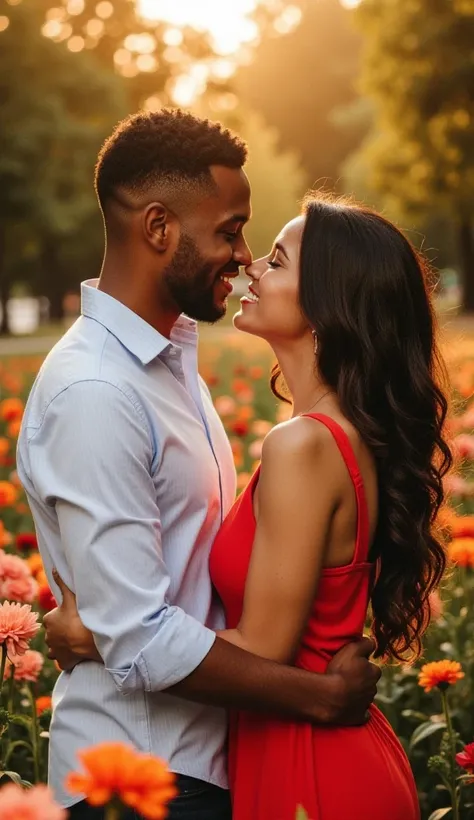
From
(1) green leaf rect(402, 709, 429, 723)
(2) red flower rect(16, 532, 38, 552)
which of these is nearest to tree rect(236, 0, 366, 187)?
(2) red flower rect(16, 532, 38, 552)

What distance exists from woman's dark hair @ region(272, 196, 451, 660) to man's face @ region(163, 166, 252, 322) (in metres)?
0.17

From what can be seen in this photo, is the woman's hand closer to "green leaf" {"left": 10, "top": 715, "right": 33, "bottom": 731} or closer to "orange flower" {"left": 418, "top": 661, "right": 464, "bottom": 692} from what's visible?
"green leaf" {"left": 10, "top": 715, "right": 33, "bottom": 731}

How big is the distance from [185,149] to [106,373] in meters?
0.62

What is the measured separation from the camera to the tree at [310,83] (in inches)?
2916

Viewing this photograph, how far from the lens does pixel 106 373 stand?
262cm

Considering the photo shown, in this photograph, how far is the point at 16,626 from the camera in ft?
9.41

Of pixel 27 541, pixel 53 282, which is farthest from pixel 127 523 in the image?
pixel 53 282

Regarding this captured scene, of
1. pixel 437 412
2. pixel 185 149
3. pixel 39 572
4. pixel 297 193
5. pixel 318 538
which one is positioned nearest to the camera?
pixel 318 538

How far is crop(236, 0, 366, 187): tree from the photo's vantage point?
74.1 m

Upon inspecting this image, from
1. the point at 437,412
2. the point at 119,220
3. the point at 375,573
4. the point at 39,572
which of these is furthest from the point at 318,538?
the point at 39,572

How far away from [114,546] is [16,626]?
551 millimetres

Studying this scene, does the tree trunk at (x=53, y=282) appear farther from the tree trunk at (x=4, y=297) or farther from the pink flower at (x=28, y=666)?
the pink flower at (x=28, y=666)

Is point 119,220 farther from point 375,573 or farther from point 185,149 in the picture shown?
point 375,573

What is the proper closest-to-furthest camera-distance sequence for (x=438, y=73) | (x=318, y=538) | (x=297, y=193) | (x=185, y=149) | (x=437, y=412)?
(x=318, y=538) → (x=185, y=149) → (x=437, y=412) → (x=438, y=73) → (x=297, y=193)
